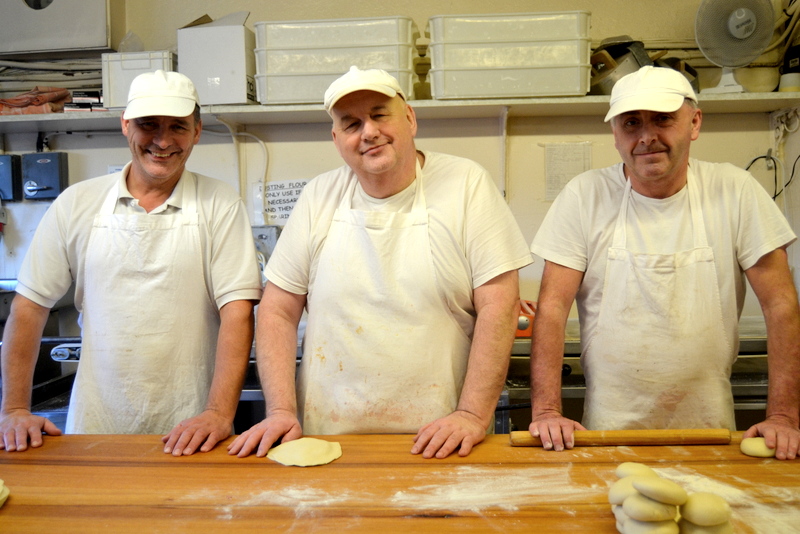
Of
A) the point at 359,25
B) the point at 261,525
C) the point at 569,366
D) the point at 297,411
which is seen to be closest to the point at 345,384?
the point at 297,411

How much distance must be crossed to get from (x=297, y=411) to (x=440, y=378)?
39 centimetres

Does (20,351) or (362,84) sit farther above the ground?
(362,84)

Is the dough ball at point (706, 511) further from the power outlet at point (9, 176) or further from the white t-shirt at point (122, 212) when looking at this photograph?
the power outlet at point (9, 176)

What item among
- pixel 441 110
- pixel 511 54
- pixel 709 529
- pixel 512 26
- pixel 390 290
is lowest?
pixel 709 529

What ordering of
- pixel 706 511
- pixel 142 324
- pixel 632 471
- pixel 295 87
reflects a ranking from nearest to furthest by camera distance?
pixel 706 511, pixel 632 471, pixel 142 324, pixel 295 87

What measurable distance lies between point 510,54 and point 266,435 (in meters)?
1.87

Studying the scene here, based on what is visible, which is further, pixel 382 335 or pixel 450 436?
pixel 382 335

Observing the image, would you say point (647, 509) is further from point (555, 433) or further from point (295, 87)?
point (295, 87)

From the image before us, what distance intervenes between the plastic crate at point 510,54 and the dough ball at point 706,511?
6.60ft

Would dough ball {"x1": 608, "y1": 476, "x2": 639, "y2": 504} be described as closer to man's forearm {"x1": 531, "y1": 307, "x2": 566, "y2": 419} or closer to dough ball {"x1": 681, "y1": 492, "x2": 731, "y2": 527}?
dough ball {"x1": 681, "y1": 492, "x2": 731, "y2": 527}

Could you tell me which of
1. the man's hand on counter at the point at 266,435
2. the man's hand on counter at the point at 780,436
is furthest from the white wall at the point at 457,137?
the man's hand on counter at the point at 266,435

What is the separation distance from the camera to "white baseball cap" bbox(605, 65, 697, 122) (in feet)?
5.09

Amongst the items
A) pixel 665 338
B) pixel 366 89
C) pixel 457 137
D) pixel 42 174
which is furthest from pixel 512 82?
pixel 42 174

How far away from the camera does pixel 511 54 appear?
2.66 meters
